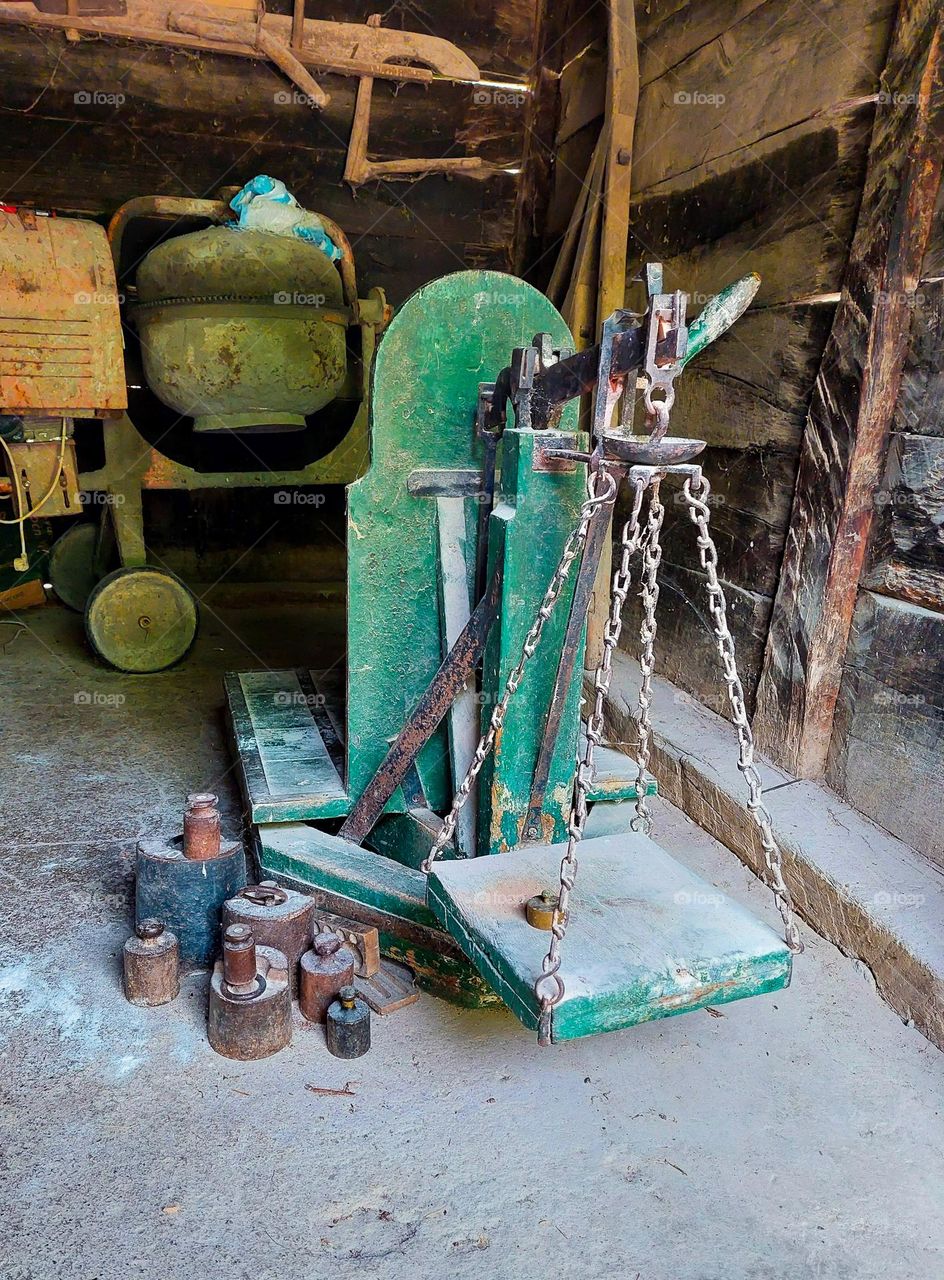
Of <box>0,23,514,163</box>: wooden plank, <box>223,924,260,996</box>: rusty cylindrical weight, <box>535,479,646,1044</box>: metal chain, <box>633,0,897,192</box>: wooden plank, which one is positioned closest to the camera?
<box>535,479,646,1044</box>: metal chain

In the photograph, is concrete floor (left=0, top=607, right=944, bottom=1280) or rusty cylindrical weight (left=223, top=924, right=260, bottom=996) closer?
concrete floor (left=0, top=607, right=944, bottom=1280)

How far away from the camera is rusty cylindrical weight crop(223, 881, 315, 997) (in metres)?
2.13

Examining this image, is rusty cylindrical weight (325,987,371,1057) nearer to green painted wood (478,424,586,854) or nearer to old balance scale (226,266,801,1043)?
old balance scale (226,266,801,1043)

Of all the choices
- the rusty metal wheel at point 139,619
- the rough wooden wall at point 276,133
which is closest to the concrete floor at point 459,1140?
the rusty metal wheel at point 139,619

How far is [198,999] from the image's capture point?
221cm

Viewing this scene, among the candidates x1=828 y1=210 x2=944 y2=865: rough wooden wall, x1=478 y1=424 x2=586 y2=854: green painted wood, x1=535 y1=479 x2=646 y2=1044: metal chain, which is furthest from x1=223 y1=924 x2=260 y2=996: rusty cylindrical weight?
x1=828 y1=210 x2=944 y2=865: rough wooden wall

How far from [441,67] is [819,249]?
134 inches

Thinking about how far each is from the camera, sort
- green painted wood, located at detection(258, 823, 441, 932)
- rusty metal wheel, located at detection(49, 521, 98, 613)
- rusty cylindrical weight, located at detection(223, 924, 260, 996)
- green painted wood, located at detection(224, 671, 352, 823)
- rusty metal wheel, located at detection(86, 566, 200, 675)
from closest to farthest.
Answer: rusty cylindrical weight, located at detection(223, 924, 260, 996)
green painted wood, located at detection(258, 823, 441, 932)
green painted wood, located at detection(224, 671, 352, 823)
rusty metal wheel, located at detection(86, 566, 200, 675)
rusty metal wheel, located at detection(49, 521, 98, 613)

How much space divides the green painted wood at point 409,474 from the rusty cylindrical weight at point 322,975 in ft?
1.65

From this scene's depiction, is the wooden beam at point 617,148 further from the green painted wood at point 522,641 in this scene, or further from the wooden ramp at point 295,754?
the green painted wood at point 522,641

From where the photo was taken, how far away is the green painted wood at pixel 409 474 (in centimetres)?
229

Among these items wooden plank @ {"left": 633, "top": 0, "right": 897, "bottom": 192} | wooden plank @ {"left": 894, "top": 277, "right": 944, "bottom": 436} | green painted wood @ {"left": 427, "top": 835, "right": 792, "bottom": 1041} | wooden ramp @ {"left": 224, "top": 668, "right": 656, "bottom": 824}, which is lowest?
wooden ramp @ {"left": 224, "top": 668, "right": 656, "bottom": 824}

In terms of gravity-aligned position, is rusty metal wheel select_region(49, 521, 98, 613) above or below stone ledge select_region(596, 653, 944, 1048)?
above

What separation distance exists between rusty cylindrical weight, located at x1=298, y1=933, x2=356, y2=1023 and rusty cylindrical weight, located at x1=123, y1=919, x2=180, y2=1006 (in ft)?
1.02
